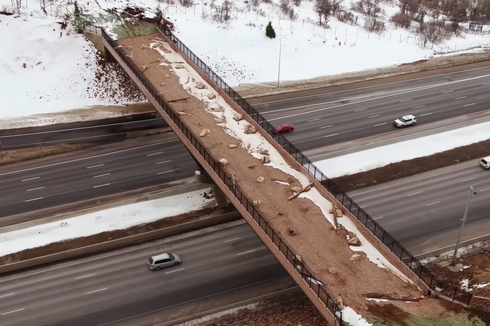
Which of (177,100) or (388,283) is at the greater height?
(177,100)

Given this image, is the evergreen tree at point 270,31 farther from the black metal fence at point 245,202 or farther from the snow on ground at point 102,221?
the snow on ground at point 102,221

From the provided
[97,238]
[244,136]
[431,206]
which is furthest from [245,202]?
[431,206]

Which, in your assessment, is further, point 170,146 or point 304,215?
point 170,146

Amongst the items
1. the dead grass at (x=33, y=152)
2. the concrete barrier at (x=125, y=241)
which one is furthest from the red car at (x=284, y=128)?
the dead grass at (x=33, y=152)

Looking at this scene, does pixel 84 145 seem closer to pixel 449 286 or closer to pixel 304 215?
pixel 304 215

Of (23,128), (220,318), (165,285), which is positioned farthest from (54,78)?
(220,318)

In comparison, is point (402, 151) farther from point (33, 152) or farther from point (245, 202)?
point (33, 152)

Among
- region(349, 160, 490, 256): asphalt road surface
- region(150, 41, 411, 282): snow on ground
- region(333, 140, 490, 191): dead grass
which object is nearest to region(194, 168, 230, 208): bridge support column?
region(150, 41, 411, 282): snow on ground
